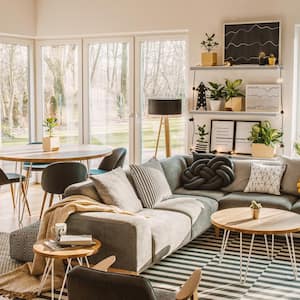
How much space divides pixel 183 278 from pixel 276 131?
9.66ft

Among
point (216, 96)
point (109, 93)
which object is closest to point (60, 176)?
point (216, 96)

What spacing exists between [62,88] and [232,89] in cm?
279

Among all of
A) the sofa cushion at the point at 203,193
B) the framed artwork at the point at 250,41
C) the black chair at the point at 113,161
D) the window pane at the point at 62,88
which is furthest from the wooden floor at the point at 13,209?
the framed artwork at the point at 250,41

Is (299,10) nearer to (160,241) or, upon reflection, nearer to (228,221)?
(228,221)

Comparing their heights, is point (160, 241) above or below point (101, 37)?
below

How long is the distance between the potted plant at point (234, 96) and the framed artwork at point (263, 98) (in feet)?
0.28

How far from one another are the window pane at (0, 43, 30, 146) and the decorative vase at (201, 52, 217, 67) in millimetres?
2868

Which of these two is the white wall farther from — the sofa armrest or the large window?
the sofa armrest

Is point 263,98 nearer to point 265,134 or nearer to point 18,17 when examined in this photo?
point 265,134

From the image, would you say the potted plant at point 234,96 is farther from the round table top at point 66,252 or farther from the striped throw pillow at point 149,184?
the round table top at point 66,252

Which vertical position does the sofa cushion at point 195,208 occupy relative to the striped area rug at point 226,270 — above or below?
above

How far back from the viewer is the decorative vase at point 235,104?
7045 mm

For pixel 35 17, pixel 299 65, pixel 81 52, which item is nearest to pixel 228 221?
pixel 299 65

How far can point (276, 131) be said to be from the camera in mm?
6926
